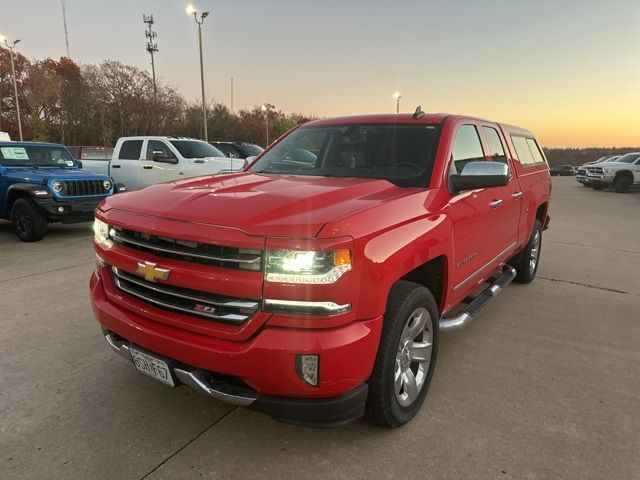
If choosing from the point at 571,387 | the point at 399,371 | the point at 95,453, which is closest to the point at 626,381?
the point at 571,387

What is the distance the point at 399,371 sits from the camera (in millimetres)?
2641

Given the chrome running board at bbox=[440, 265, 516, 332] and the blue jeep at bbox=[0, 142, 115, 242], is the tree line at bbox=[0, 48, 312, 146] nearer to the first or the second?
the blue jeep at bbox=[0, 142, 115, 242]

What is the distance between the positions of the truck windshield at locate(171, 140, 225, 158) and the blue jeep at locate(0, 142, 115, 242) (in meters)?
2.58

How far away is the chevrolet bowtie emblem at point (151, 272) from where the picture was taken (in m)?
2.29

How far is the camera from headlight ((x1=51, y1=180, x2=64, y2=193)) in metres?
7.87

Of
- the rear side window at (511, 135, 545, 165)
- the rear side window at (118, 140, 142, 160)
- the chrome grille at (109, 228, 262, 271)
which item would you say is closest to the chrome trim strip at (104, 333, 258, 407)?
the chrome grille at (109, 228, 262, 271)

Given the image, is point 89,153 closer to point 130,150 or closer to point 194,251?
point 130,150

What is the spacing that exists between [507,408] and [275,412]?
1603mm

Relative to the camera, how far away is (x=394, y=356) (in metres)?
2.40

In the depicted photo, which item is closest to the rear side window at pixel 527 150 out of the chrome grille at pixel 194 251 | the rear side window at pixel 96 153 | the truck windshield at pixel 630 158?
the chrome grille at pixel 194 251

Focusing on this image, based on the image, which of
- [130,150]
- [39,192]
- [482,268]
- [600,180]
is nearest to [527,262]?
[482,268]

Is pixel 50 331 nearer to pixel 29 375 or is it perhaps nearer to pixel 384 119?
pixel 29 375

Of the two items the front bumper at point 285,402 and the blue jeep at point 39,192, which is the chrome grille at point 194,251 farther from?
the blue jeep at point 39,192

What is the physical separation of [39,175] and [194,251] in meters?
7.35
